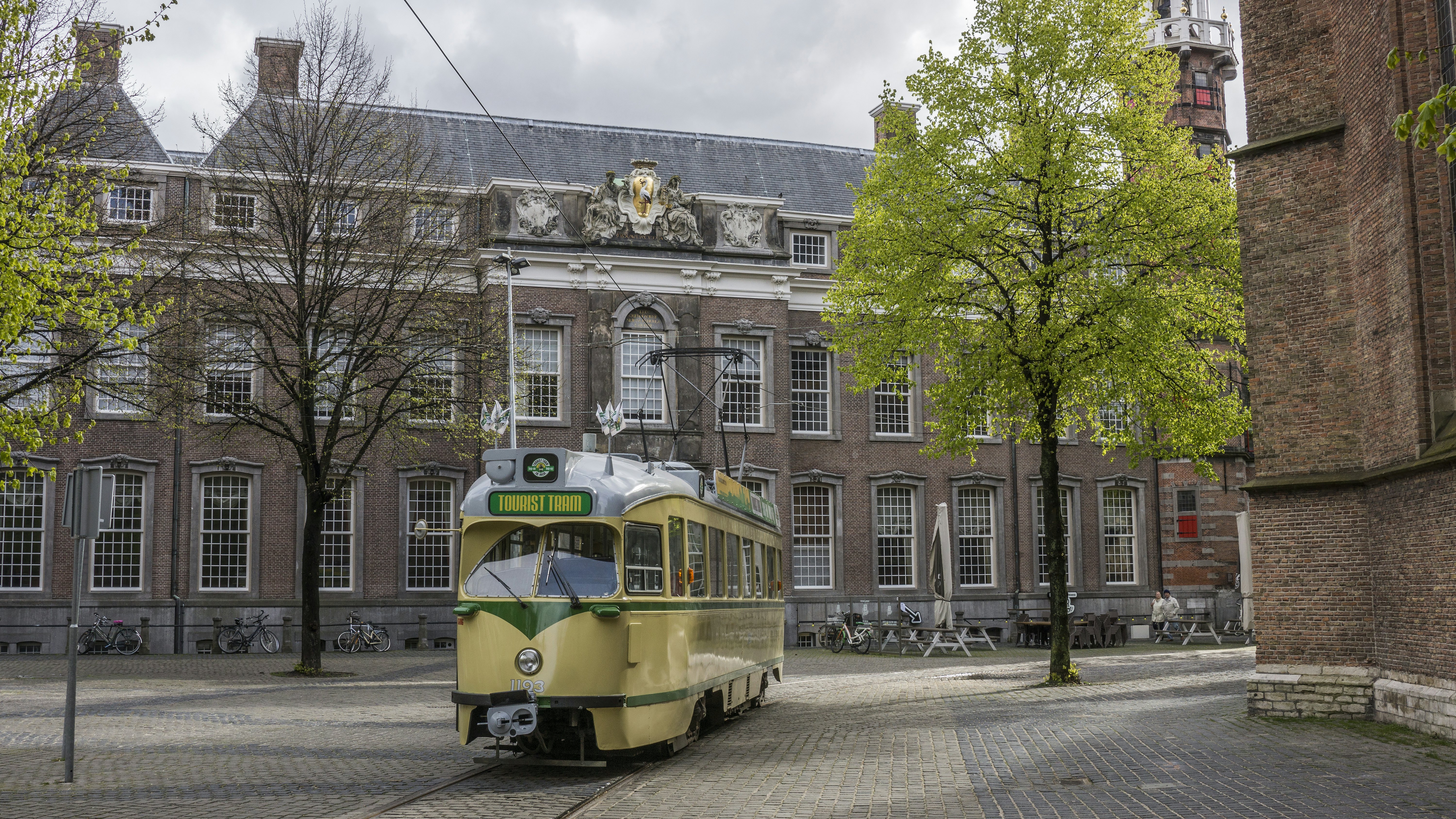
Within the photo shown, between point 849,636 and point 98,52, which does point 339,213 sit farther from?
point 849,636

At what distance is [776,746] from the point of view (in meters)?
13.2

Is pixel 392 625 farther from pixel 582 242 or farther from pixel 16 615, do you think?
pixel 582 242

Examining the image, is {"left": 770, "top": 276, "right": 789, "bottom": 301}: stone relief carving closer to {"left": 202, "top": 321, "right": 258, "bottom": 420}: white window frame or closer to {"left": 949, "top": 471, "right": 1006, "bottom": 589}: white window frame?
{"left": 949, "top": 471, "right": 1006, "bottom": 589}: white window frame

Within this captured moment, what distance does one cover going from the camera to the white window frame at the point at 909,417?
37094 mm

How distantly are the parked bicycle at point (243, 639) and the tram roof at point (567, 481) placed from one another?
69.8ft

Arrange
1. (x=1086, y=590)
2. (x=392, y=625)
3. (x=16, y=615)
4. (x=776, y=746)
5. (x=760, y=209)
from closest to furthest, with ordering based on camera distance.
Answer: (x=776, y=746) < (x=16, y=615) < (x=392, y=625) < (x=760, y=209) < (x=1086, y=590)

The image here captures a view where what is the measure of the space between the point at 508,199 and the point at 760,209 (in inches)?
280

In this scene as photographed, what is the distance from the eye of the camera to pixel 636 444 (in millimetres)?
33562

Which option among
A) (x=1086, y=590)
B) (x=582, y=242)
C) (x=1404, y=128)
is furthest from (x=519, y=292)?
(x=1404, y=128)

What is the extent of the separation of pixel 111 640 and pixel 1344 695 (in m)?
26.5

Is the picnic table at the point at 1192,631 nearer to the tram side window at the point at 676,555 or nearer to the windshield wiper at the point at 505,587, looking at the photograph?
the tram side window at the point at 676,555

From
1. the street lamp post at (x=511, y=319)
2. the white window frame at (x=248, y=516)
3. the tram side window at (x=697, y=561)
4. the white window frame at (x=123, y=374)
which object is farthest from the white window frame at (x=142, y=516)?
the tram side window at (x=697, y=561)

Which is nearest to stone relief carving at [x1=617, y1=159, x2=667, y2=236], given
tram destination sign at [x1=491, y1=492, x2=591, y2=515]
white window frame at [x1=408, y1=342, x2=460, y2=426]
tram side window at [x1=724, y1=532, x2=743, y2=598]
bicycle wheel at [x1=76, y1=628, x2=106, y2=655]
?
white window frame at [x1=408, y1=342, x2=460, y2=426]

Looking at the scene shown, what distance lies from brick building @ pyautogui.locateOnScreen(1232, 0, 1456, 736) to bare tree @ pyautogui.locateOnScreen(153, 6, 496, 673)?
1420 centimetres
